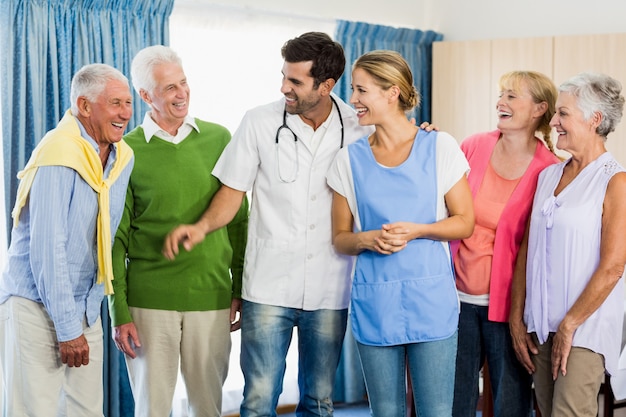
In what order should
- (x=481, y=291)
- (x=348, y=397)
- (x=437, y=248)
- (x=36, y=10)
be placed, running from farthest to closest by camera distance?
(x=348, y=397) < (x=36, y=10) < (x=481, y=291) < (x=437, y=248)

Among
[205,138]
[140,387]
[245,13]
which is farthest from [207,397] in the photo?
[245,13]

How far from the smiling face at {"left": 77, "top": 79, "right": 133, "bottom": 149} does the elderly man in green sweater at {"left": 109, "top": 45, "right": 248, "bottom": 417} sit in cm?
21

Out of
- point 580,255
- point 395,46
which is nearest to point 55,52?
point 395,46

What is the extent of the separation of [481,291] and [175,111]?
114 centimetres

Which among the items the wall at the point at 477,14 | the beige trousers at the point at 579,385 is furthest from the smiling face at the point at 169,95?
the beige trousers at the point at 579,385

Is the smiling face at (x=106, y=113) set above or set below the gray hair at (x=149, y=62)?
below

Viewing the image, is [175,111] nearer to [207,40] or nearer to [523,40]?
[207,40]

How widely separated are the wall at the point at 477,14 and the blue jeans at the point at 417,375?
83.7 inches

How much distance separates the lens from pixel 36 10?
3.56 metres

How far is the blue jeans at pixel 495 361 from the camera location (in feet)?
9.31

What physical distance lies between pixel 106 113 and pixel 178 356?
851 mm

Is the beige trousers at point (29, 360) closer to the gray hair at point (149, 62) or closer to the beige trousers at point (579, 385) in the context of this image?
the gray hair at point (149, 62)

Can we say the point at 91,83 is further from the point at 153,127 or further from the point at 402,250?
the point at 402,250

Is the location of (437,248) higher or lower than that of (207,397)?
higher
